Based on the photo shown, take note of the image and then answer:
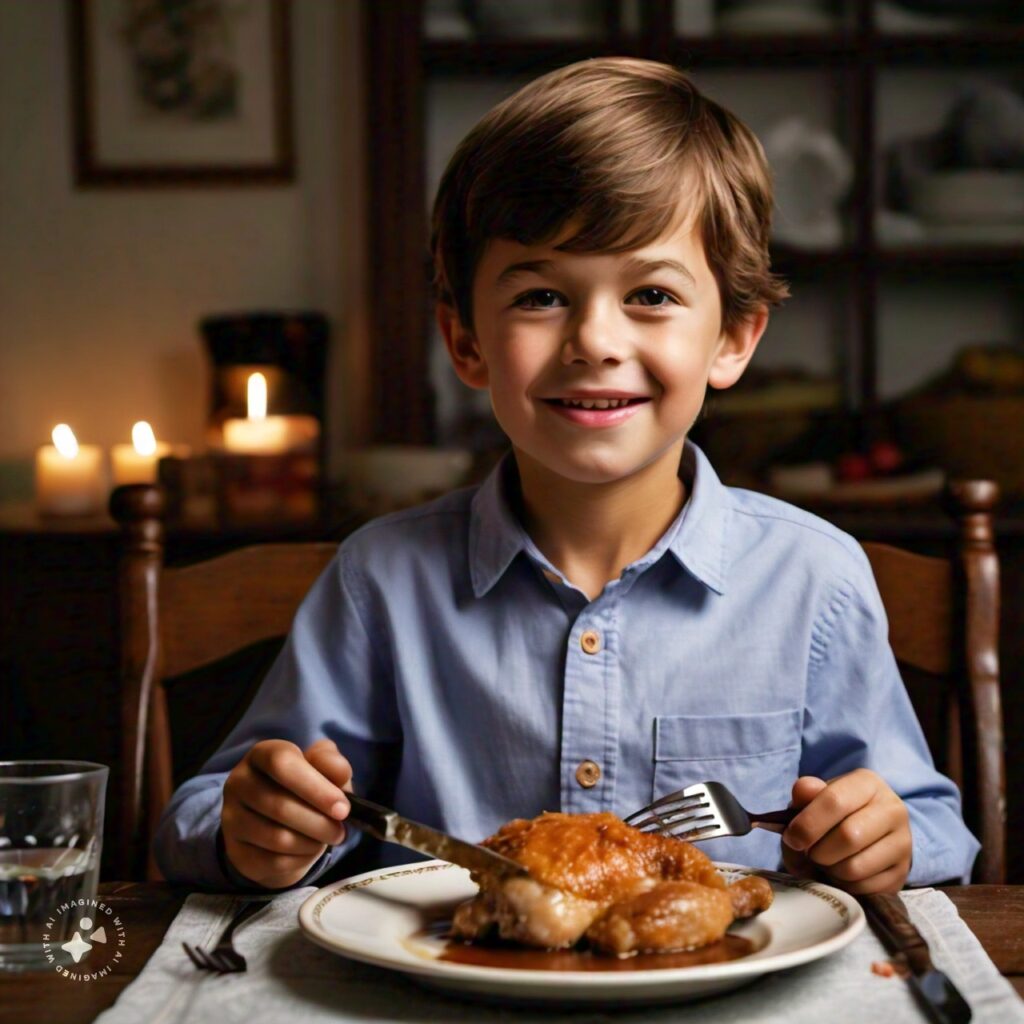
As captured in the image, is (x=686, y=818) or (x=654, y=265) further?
(x=654, y=265)

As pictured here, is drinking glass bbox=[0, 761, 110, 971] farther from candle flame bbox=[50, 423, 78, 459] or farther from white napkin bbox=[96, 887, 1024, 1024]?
candle flame bbox=[50, 423, 78, 459]

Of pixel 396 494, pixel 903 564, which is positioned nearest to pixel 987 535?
pixel 903 564

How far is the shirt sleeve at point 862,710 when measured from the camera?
1.03 meters

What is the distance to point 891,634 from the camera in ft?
3.86

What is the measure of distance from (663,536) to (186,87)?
6.51 ft

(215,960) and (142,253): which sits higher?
(142,253)

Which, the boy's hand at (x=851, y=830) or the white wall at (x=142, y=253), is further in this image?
the white wall at (x=142, y=253)

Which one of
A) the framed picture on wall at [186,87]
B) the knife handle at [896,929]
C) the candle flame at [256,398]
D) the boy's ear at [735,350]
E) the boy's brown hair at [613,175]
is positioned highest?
the framed picture on wall at [186,87]

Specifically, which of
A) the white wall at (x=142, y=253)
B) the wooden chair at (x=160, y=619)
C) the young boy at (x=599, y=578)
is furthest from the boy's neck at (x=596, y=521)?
the white wall at (x=142, y=253)

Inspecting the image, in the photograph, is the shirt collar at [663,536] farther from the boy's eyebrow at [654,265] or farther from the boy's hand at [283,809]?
the boy's hand at [283,809]

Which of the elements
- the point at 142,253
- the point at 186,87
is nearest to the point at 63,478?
the point at 142,253

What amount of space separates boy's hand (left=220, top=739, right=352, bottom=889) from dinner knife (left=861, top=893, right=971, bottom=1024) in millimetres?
299

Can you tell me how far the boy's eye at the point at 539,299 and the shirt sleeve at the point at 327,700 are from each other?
270mm

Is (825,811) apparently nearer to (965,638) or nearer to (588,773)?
(588,773)
